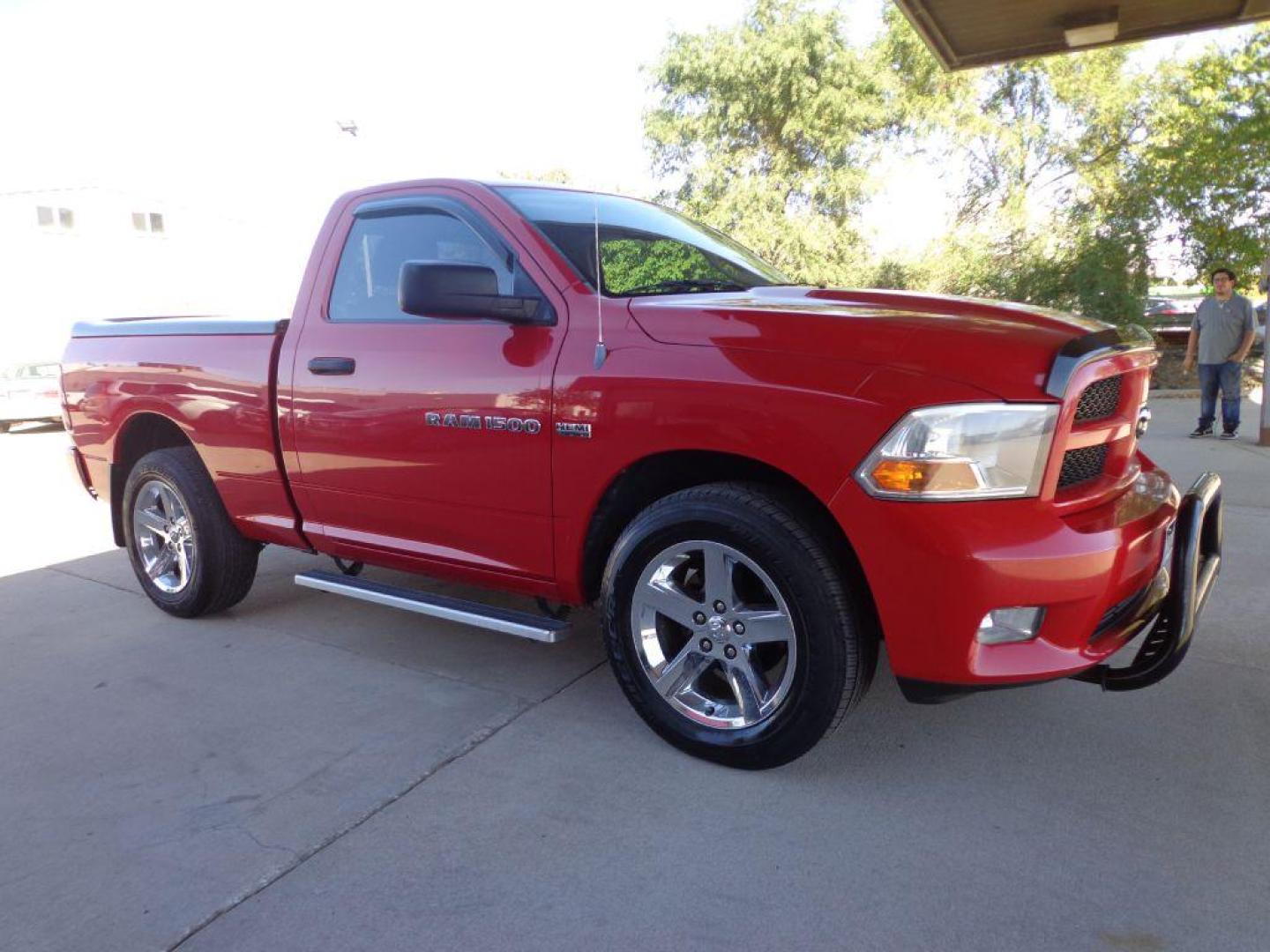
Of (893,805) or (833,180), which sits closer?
(893,805)

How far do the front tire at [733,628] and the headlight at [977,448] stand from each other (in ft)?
1.32

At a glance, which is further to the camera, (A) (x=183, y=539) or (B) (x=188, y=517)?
(A) (x=183, y=539)

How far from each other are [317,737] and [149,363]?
2.19 meters

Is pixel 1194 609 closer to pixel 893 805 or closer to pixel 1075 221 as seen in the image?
pixel 893 805

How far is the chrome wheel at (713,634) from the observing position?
115 inches

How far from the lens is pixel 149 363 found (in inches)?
179

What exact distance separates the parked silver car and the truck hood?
13.4 meters

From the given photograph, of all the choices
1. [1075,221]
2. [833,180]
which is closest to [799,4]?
[833,180]

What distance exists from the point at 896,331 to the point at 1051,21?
614cm

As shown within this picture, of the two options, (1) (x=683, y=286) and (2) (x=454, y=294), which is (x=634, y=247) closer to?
(1) (x=683, y=286)

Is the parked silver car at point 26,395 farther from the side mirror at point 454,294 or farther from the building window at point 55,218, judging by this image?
the side mirror at point 454,294

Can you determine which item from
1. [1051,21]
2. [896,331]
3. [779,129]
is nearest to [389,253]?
[896,331]

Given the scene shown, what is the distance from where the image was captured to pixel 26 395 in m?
13.8

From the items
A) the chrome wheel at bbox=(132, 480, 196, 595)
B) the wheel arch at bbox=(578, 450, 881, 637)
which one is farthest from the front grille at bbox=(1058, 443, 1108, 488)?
the chrome wheel at bbox=(132, 480, 196, 595)
